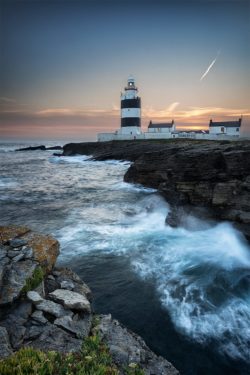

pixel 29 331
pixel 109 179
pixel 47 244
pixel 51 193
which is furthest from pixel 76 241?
pixel 109 179

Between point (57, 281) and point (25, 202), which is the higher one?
point (57, 281)

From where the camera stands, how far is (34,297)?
7.11m

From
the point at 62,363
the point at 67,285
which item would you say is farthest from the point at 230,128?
the point at 62,363

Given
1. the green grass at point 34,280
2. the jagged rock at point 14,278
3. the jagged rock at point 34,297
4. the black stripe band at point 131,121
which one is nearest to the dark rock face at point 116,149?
the black stripe band at point 131,121

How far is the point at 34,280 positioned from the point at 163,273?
614 centimetres

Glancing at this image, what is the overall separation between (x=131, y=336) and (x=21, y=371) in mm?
3124

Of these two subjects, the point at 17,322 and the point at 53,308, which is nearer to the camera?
the point at 17,322

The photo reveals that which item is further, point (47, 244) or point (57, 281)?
point (47, 244)

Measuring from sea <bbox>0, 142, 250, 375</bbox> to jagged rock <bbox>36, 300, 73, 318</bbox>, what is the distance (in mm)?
2852

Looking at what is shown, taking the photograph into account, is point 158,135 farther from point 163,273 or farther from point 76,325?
point 76,325

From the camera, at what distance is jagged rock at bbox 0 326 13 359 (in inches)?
208

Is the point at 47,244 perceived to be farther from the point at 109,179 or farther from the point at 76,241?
the point at 109,179

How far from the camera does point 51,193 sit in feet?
103

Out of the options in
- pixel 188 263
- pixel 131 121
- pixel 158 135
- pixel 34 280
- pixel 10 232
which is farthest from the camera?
pixel 131 121
